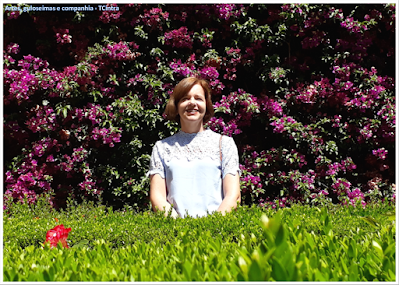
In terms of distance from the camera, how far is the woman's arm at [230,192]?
3.23 m

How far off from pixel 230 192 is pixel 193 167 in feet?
1.37

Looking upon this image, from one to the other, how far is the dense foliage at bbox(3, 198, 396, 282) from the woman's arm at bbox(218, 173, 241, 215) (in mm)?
351

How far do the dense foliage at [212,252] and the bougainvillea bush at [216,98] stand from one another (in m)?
2.04

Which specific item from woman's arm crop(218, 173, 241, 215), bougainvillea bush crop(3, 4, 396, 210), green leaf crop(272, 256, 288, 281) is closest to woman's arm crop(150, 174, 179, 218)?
woman's arm crop(218, 173, 241, 215)

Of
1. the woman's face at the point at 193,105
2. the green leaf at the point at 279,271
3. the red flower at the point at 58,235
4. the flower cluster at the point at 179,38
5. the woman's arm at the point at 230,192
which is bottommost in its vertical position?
the red flower at the point at 58,235

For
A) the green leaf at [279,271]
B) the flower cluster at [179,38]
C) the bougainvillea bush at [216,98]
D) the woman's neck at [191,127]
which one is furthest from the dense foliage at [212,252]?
the flower cluster at [179,38]

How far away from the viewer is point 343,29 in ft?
17.2

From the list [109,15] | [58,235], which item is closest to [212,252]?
[58,235]

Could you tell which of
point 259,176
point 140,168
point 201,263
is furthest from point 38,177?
point 201,263

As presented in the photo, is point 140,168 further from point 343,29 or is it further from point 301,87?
point 343,29

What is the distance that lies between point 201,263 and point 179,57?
172 inches

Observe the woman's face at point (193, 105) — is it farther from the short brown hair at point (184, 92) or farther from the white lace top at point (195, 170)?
the white lace top at point (195, 170)

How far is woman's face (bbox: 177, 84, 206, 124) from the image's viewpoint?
3.52 m

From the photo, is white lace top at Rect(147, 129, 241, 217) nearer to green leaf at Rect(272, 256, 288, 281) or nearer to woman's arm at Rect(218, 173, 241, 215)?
woman's arm at Rect(218, 173, 241, 215)
